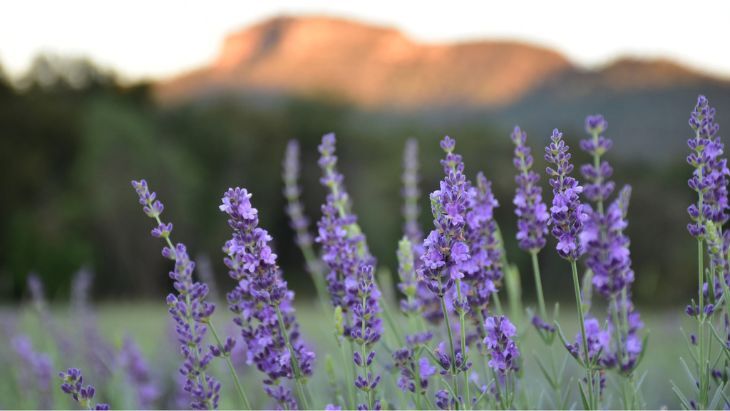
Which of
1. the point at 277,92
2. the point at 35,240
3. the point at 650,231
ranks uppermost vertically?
the point at 277,92

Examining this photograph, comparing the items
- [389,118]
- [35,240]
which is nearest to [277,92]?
→ [389,118]

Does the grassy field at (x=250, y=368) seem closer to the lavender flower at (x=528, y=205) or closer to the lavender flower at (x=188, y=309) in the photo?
the lavender flower at (x=528, y=205)

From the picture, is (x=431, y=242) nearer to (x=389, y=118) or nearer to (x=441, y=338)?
(x=441, y=338)

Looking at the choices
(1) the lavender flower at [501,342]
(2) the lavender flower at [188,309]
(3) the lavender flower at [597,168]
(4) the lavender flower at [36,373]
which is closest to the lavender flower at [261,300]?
(2) the lavender flower at [188,309]

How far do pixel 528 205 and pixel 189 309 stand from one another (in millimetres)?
1059

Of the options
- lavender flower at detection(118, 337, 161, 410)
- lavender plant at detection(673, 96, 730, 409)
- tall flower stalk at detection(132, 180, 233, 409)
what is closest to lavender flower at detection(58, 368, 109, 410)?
tall flower stalk at detection(132, 180, 233, 409)

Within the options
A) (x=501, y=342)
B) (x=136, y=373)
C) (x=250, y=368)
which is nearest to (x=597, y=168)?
(x=501, y=342)

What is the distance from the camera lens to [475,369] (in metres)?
3.13

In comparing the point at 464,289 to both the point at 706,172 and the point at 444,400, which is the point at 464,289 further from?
the point at 706,172

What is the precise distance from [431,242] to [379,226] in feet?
73.8

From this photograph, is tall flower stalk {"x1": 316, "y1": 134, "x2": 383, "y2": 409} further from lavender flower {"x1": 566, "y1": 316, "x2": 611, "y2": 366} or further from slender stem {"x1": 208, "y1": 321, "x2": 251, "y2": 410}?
lavender flower {"x1": 566, "y1": 316, "x2": 611, "y2": 366}

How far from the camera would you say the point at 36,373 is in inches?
171

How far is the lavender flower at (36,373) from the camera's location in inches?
165

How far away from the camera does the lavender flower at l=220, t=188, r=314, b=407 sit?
195 centimetres
